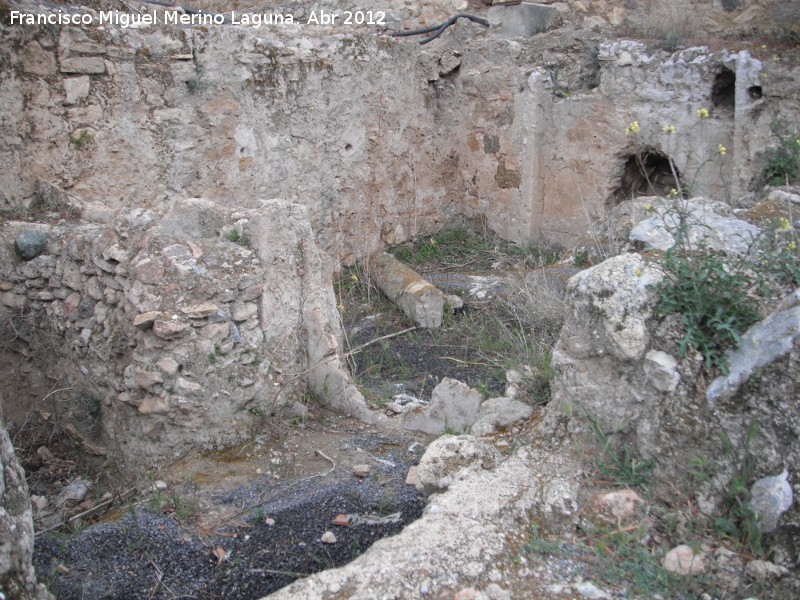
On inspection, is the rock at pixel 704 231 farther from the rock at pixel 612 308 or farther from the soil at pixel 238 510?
the soil at pixel 238 510

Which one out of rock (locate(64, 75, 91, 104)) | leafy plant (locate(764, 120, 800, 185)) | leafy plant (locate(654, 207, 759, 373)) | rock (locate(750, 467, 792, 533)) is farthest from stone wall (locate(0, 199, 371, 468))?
leafy plant (locate(764, 120, 800, 185))

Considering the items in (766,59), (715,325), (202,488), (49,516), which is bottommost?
(49,516)

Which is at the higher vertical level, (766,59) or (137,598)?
(766,59)

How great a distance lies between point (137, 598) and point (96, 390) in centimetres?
155

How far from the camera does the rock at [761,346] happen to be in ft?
7.19

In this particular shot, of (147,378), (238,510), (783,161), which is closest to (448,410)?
(238,510)

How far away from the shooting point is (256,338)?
3.55 metres

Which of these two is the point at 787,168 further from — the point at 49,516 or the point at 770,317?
the point at 49,516

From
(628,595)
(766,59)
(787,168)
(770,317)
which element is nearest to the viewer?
(628,595)

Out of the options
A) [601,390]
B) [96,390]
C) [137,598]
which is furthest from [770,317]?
[96,390]

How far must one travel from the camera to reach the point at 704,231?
9.34 ft

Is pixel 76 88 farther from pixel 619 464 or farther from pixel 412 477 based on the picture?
pixel 619 464

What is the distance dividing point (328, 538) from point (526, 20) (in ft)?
21.0

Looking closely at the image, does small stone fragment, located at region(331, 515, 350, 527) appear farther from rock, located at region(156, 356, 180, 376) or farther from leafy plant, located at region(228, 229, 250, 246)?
leafy plant, located at region(228, 229, 250, 246)
